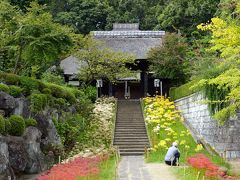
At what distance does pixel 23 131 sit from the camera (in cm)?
1906

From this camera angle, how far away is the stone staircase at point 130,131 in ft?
80.4

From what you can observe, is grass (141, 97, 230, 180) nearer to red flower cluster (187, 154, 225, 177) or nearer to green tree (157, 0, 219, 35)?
red flower cluster (187, 154, 225, 177)

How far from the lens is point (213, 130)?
22672 millimetres

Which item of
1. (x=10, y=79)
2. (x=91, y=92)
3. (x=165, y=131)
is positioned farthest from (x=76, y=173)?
(x=91, y=92)

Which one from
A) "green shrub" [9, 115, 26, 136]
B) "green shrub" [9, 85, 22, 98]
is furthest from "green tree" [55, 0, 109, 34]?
"green shrub" [9, 115, 26, 136]

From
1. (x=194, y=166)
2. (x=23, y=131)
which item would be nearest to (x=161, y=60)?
(x=23, y=131)

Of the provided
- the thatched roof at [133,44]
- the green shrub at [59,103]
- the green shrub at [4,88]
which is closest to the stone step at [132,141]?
the green shrub at [59,103]

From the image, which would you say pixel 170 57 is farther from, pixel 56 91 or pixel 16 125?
pixel 16 125

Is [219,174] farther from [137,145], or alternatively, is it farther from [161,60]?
[161,60]

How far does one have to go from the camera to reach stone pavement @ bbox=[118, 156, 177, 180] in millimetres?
16047

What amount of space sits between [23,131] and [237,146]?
33.9 ft

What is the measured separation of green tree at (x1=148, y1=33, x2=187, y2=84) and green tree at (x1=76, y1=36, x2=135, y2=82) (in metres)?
2.07

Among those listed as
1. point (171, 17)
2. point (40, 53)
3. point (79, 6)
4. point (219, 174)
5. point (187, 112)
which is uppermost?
point (79, 6)

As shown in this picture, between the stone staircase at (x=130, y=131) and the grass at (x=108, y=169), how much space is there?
300 cm
